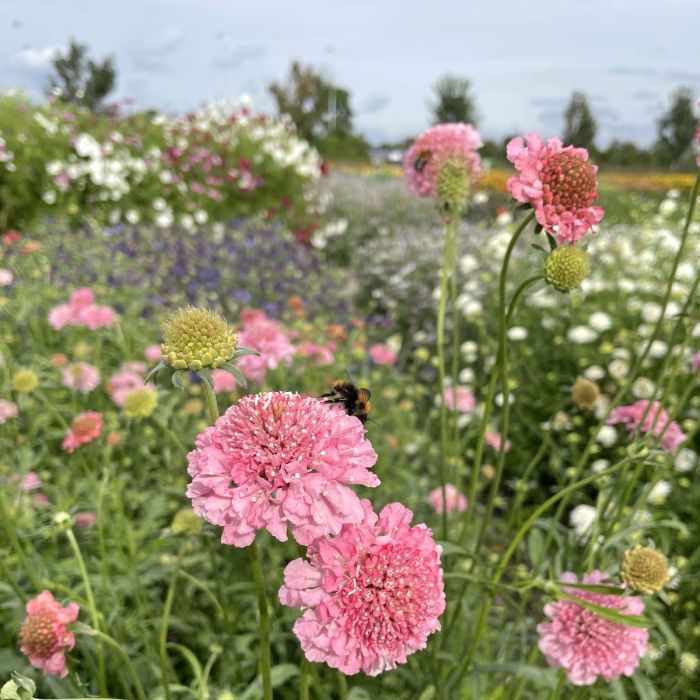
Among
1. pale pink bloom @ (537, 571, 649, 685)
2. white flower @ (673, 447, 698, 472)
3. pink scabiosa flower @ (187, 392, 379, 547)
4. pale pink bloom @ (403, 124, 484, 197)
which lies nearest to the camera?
pink scabiosa flower @ (187, 392, 379, 547)

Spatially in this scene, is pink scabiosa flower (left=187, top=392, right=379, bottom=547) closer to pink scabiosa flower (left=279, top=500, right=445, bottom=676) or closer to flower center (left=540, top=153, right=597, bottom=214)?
pink scabiosa flower (left=279, top=500, right=445, bottom=676)

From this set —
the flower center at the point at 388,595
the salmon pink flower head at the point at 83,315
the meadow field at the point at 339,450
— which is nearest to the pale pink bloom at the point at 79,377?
the meadow field at the point at 339,450

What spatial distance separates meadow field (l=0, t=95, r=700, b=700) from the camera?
785mm

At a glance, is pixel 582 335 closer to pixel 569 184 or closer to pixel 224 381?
pixel 224 381

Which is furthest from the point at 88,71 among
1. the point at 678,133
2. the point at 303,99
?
the point at 678,133

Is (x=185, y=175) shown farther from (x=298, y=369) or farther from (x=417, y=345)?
(x=298, y=369)

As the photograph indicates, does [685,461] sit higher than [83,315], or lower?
lower

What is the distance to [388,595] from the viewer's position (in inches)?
31.1

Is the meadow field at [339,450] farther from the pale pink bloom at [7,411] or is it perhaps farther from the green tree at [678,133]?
the green tree at [678,133]

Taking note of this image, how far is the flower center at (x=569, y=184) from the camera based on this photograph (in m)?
1.00

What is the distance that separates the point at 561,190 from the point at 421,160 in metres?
0.71

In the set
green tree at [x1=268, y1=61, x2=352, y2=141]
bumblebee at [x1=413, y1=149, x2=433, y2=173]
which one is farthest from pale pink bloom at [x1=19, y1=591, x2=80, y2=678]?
green tree at [x1=268, y1=61, x2=352, y2=141]

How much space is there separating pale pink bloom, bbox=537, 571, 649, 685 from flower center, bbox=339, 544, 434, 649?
1.70ft

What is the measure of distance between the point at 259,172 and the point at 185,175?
1.13 metres
